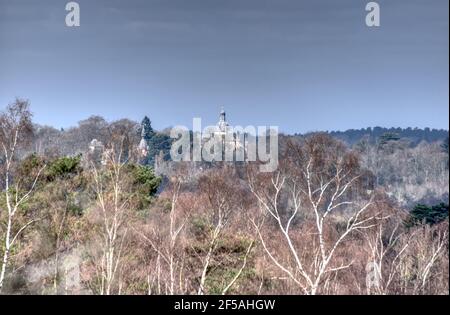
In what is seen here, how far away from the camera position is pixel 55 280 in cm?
1166

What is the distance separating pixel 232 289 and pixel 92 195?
6107 millimetres

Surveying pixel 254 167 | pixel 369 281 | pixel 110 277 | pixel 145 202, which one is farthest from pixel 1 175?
pixel 369 281

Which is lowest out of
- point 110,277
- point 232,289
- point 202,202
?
point 232,289

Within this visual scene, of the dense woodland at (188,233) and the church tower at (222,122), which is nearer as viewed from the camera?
the dense woodland at (188,233)

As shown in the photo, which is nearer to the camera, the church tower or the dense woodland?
the dense woodland

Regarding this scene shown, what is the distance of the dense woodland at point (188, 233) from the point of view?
10.7m

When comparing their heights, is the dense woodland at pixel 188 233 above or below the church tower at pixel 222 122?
below

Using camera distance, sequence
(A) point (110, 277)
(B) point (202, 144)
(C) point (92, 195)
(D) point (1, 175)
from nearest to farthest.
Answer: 1. (A) point (110, 277)
2. (D) point (1, 175)
3. (C) point (92, 195)
4. (B) point (202, 144)

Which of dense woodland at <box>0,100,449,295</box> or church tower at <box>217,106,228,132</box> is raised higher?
church tower at <box>217,106,228,132</box>

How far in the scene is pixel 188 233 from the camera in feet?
42.9

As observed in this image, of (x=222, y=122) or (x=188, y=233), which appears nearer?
(x=188, y=233)

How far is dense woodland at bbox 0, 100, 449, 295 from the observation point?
10.7 meters
